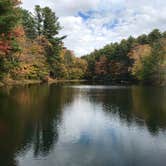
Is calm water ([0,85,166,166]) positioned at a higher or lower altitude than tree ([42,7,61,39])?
lower

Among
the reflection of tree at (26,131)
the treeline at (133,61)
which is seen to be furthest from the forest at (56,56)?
the reflection of tree at (26,131)

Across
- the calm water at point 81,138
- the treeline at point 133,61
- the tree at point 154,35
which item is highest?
the tree at point 154,35

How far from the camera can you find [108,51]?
9112 cm

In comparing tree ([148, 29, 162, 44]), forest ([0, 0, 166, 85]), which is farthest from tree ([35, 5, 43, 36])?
tree ([148, 29, 162, 44])

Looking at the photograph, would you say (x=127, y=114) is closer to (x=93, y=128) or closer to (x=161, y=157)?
(x=93, y=128)

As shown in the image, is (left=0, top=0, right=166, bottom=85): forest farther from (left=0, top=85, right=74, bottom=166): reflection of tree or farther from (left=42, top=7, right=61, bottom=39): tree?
(left=0, top=85, right=74, bottom=166): reflection of tree

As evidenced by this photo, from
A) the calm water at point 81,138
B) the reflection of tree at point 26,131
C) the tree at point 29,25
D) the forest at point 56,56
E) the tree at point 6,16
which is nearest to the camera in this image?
the calm water at point 81,138

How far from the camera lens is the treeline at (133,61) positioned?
175 ft

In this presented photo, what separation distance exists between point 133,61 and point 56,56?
21.0m

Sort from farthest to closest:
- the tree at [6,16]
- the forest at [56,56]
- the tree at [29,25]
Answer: the tree at [29,25], the forest at [56,56], the tree at [6,16]

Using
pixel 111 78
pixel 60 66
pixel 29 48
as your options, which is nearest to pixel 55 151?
pixel 29 48

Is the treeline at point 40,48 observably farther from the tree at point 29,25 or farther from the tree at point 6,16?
the tree at point 6,16

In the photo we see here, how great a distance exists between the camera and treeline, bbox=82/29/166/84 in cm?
5344

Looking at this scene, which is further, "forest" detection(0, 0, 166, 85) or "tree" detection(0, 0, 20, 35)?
"forest" detection(0, 0, 166, 85)
